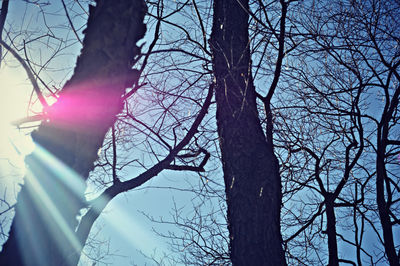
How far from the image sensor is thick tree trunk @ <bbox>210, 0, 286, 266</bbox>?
215 cm

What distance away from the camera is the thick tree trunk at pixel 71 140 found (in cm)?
116

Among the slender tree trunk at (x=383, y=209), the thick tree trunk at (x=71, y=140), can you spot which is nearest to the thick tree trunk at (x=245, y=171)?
the thick tree trunk at (x=71, y=140)

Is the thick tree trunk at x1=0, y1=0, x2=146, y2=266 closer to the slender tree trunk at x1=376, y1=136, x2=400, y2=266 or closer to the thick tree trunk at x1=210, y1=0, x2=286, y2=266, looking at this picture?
the thick tree trunk at x1=210, y1=0, x2=286, y2=266

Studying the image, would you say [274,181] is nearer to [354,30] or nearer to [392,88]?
[354,30]

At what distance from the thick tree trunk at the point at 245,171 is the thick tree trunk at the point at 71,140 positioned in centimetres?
110

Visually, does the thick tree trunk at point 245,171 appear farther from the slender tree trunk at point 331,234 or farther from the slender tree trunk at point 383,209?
the slender tree trunk at point 383,209

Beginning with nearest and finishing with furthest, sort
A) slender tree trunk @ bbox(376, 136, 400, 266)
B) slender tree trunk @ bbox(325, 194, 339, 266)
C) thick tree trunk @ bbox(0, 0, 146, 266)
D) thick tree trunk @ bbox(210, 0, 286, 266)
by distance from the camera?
thick tree trunk @ bbox(0, 0, 146, 266)
thick tree trunk @ bbox(210, 0, 286, 266)
slender tree trunk @ bbox(325, 194, 339, 266)
slender tree trunk @ bbox(376, 136, 400, 266)

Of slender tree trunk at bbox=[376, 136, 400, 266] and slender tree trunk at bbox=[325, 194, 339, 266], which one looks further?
slender tree trunk at bbox=[376, 136, 400, 266]

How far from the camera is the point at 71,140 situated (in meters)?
1.23

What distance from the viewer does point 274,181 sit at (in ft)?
7.89

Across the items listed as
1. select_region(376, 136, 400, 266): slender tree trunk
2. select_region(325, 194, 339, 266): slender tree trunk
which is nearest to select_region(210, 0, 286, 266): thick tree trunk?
select_region(325, 194, 339, 266): slender tree trunk

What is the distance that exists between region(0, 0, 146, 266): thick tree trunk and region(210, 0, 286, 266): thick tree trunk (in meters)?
1.10

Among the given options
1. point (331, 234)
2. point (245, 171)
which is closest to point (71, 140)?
point (245, 171)

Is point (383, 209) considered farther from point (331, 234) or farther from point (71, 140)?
point (71, 140)
